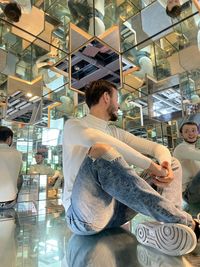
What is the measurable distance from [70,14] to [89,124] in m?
1.70

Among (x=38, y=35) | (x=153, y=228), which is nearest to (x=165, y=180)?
(x=153, y=228)

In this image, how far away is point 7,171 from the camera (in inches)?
67.2

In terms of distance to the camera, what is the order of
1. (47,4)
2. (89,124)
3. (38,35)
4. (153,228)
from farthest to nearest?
(38,35)
(47,4)
(89,124)
(153,228)

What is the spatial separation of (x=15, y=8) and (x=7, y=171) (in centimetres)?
137

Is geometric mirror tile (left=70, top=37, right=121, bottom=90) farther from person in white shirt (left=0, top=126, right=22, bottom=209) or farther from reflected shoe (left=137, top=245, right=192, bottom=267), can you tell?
reflected shoe (left=137, top=245, right=192, bottom=267)

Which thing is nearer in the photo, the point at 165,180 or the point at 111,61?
the point at 165,180

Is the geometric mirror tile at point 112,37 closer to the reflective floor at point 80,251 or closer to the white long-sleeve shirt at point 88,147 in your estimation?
the white long-sleeve shirt at point 88,147

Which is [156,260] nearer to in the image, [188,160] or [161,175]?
[161,175]

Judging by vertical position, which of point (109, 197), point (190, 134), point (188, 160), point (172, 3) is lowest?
point (109, 197)

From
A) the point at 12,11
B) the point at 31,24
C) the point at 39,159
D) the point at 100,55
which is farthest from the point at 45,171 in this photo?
the point at 12,11

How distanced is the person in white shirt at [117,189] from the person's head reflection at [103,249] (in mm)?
36

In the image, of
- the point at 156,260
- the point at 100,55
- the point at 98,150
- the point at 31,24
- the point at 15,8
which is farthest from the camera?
the point at 100,55

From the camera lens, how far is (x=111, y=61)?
94.7 inches

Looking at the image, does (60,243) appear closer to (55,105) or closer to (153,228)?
(153,228)
